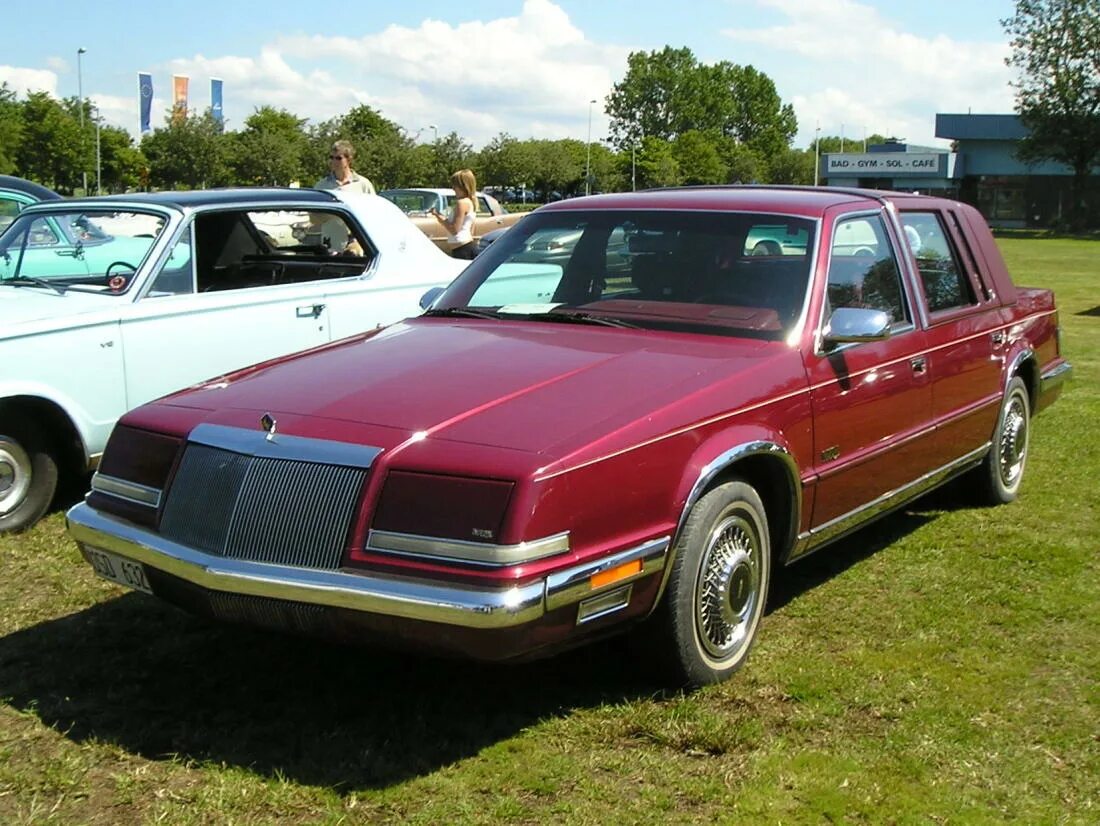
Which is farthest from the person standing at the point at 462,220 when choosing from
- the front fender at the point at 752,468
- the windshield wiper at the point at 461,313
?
the front fender at the point at 752,468

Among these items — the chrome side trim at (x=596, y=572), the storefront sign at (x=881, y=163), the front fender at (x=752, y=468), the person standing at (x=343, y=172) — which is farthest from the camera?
the storefront sign at (x=881, y=163)

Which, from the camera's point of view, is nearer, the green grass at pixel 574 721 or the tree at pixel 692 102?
the green grass at pixel 574 721

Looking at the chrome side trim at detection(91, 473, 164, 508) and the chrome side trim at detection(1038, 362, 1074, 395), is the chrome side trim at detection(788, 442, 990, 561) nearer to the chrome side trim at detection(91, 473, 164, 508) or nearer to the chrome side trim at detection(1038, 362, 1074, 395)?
the chrome side trim at detection(1038, 362, 1074, 395)

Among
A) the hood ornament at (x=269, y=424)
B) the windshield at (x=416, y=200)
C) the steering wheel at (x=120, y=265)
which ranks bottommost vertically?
the hood ornament at (x=269, y=424)

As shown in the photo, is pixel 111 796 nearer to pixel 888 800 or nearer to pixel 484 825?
pixel 484 825

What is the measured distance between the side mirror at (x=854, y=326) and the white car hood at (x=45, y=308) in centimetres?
365

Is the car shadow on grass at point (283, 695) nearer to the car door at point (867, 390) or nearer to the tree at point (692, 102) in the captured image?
the car door at point (867, 390)

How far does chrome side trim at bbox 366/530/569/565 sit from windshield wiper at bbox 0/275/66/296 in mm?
3803

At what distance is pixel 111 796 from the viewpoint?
11.2 feet

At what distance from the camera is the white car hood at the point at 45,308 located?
19.5ft

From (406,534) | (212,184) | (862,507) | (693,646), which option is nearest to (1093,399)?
(862,507)

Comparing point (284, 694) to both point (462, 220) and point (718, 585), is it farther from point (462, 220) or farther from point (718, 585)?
point (462, 220)

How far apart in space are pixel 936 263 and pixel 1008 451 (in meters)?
1.36

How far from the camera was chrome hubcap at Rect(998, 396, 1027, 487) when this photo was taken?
6.58 meters
